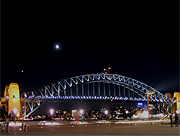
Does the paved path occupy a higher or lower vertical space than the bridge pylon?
lower

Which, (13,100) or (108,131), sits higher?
(13,100)

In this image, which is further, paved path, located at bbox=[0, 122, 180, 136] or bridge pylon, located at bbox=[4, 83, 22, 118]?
bridge pylon, located at bbox=[4, 83, 22, 118]

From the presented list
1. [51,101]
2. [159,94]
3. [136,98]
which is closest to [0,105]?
[51,101]

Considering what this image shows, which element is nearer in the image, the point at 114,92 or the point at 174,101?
the point at 174,101

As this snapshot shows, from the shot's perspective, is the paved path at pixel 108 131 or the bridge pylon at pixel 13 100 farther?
the bridge pylon at pixel 13 100

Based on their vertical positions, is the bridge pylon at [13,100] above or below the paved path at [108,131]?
above

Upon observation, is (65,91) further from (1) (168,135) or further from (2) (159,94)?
(1) (168,135)

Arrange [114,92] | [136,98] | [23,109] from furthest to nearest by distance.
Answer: [136,98]
[114,92]
[23,109]

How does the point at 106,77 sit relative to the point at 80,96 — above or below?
above

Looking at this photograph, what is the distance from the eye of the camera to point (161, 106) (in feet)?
386

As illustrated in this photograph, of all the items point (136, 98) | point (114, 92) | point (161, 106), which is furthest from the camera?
point (136, 98)

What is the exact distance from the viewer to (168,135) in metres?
15.1

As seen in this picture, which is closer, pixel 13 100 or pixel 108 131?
pixel 108 131

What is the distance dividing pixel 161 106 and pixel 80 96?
38435 mm
